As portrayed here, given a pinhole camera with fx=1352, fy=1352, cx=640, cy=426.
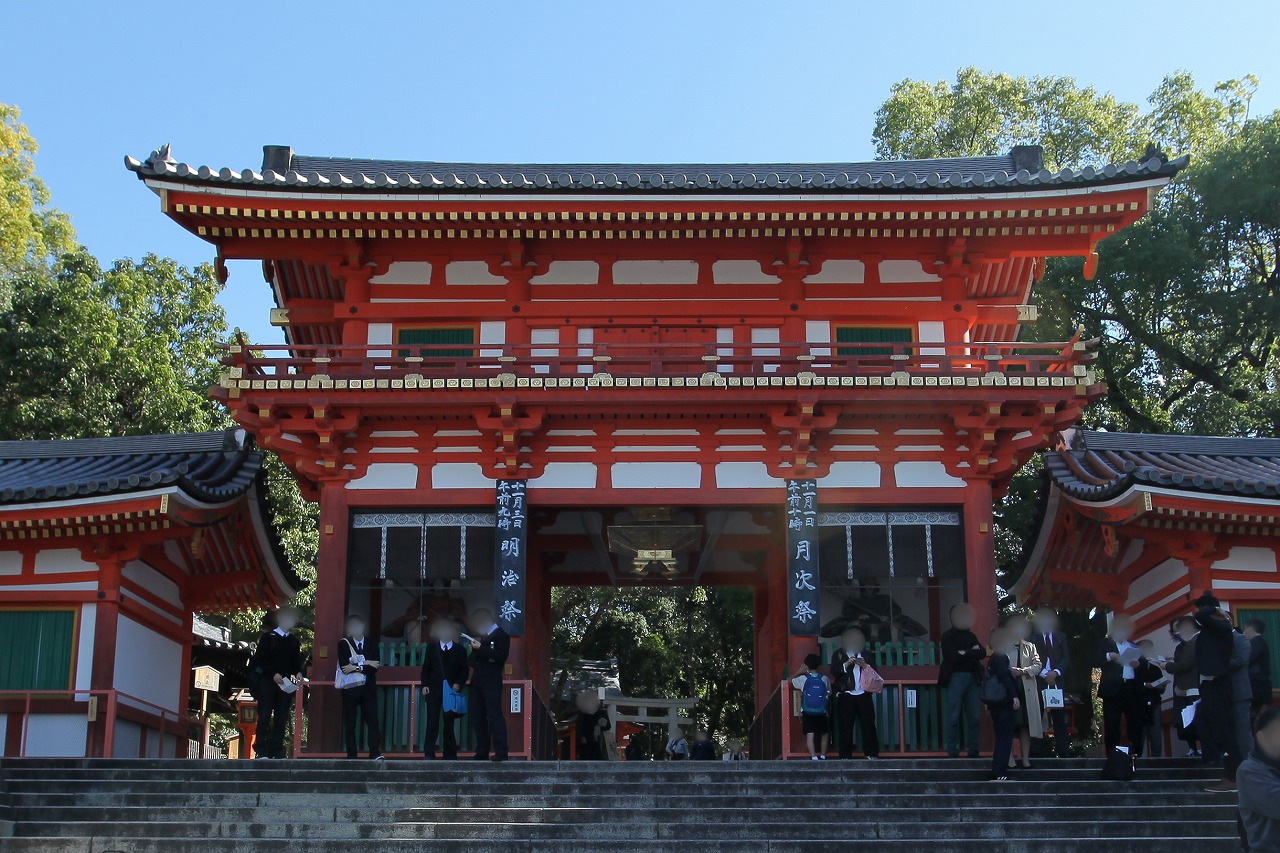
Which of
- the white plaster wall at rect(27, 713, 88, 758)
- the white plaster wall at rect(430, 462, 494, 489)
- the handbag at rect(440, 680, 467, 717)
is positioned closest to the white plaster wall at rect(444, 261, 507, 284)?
the white plaster wall at rect(430, 462, 494, 489)

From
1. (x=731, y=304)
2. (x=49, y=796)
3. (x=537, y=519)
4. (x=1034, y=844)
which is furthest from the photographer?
(x=537, y=519)

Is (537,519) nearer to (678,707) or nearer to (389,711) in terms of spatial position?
(389,711)

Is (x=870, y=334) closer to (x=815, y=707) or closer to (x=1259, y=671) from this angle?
(x=815, y=707)

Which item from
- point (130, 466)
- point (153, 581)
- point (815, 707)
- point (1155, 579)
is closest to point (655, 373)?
point (815, 707)

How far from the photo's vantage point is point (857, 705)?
14.3m

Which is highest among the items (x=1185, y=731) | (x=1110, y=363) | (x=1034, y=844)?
(x=1110, y=363)

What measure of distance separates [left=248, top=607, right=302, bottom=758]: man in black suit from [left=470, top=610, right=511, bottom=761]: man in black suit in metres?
2.02

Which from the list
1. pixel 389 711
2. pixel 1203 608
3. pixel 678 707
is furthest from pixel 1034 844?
pixel 678 707

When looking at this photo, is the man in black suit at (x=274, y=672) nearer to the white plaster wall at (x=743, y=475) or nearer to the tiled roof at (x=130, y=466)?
the tiled roof at (x=130, y=466)

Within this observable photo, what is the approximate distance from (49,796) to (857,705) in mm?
7841

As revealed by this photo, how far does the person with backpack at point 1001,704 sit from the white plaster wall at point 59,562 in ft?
33.6

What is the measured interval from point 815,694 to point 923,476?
3343mm

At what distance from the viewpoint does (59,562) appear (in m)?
15.9

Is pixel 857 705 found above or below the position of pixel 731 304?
below
